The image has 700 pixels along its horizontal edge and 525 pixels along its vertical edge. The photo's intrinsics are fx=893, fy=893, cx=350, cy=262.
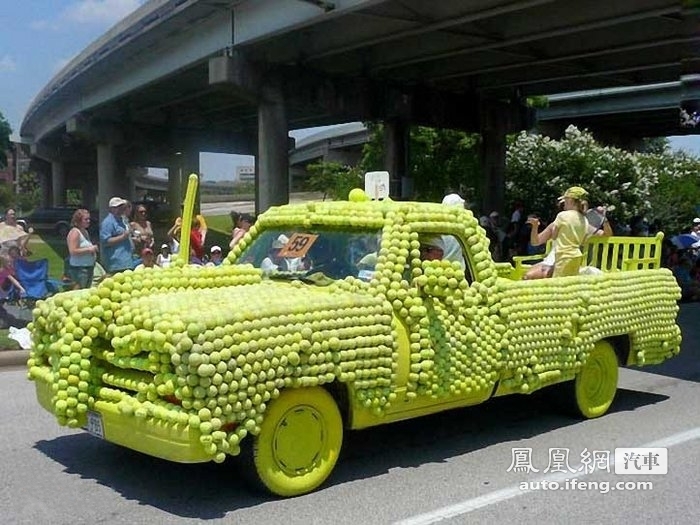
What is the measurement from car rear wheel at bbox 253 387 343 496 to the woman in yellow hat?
11.1 ft

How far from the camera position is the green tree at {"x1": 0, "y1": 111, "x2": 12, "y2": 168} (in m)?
83.9

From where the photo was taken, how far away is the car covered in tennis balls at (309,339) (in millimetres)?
5133

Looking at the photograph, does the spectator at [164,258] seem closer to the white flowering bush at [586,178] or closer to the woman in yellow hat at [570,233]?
the woman in yellow hat at [570,233]

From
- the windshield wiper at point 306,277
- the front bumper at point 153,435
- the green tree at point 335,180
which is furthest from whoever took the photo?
the green tree at point 335,180

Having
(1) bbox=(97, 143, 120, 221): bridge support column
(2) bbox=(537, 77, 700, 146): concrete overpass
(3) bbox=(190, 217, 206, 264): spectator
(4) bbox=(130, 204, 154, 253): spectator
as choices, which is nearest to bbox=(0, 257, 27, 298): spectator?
(4) bbox=(130, 204, 154, 253): spectator

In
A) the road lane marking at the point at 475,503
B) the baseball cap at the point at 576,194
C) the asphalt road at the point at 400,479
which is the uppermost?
the baseball cap at the point at 576,194

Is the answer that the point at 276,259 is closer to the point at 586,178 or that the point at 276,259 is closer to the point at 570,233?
the point at 570,233

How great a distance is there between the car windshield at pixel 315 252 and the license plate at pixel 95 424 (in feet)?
5.80

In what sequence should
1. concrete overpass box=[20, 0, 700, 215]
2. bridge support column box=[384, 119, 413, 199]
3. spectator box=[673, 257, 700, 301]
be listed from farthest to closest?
bridge support column box=[384, 119, 413, 199] → spectator box=[673, 257, 700, 301] → concrete overpass box=[20, 0, 700, 215]

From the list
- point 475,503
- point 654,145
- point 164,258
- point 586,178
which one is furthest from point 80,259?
point 654,145

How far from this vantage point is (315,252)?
6688 mm

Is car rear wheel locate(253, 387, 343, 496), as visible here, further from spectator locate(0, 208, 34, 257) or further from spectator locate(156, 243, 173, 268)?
spectator locate(0, 208, 34, 257)

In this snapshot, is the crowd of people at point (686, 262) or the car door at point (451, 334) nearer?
the car door at point (451, 334)

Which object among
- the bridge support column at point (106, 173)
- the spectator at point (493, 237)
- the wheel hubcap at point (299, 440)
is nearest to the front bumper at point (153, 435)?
the wheel hubcap at point (299, 440)
